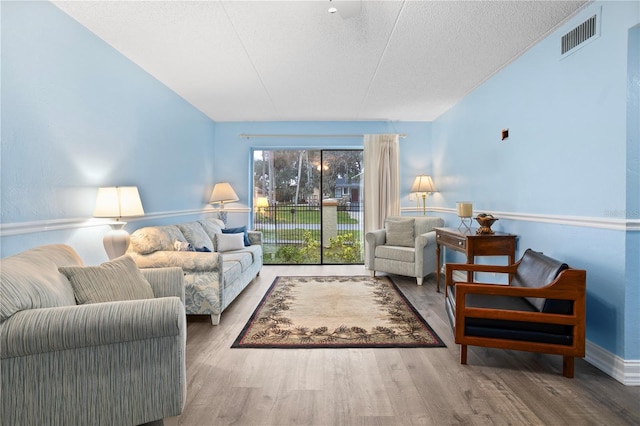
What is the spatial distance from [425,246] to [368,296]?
1.12m

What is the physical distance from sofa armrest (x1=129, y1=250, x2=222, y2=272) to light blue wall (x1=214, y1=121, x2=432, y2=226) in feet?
9.29

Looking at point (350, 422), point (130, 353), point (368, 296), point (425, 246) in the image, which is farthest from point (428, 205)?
point (130, 353)

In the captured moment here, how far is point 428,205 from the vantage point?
19.0ft

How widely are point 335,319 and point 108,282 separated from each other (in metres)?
1.96

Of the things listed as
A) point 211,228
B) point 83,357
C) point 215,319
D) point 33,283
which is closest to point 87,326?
point 83,357

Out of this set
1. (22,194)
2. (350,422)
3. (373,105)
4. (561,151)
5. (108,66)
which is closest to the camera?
(350,422)

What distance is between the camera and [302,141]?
5859 mm

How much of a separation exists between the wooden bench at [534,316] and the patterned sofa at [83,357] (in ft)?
5.77

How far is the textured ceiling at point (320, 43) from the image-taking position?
2.44 m

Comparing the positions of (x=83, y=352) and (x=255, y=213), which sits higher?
→ (x=255, y=213)

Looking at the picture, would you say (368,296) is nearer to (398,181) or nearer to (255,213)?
(398,181)

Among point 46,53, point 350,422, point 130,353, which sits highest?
point 46,53

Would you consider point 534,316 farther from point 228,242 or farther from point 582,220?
point 228,242

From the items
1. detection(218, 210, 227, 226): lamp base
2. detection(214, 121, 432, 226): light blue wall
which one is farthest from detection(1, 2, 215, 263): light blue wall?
detection(214, 121, 432, 226): light blue wall
